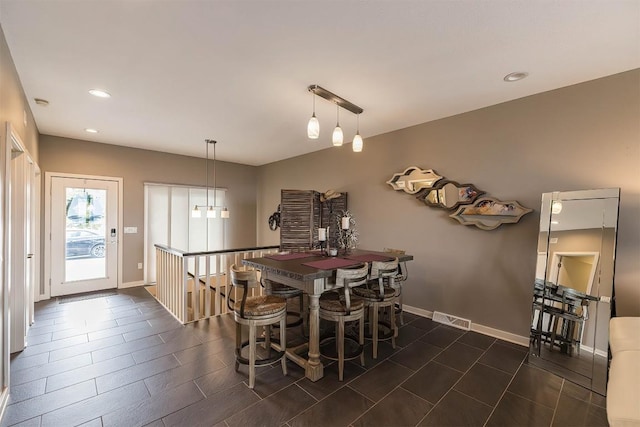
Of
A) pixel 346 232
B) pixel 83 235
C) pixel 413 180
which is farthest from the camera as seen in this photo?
pixel 83 235

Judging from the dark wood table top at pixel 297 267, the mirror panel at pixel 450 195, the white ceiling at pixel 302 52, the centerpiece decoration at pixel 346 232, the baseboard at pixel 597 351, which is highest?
the white ceiling at pixel 302 52

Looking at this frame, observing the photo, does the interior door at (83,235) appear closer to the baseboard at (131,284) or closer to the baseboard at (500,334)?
the baseboard at (131,284)

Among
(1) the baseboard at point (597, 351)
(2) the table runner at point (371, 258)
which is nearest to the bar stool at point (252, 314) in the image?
(2) the table runner at point (371, 258)

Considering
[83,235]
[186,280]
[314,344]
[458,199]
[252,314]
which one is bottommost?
[314,344]

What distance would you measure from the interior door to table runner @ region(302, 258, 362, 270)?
4507 mm

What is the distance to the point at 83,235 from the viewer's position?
4.90 meters

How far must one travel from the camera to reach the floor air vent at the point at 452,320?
133 inches

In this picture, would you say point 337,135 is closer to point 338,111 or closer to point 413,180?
point 338,111

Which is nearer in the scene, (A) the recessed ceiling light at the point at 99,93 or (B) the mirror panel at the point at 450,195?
(A) the recessed ceiling light at the point at 99,93

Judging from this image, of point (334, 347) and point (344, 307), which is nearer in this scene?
point (344, 307)

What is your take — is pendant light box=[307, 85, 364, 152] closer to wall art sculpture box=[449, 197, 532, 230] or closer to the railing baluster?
wall art sculpture box=[449, 197, 532, 230]

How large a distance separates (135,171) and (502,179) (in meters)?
6.15

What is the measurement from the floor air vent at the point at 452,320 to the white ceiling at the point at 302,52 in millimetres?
2612

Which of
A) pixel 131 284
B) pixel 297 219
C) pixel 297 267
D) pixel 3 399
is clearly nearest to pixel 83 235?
pixel 131 284
